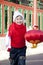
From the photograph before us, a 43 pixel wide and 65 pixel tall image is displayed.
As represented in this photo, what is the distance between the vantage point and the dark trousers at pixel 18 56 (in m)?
7.61

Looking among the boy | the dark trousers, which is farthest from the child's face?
the dark trousers

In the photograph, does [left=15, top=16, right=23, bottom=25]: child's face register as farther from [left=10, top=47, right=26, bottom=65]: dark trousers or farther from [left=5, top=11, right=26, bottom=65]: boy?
[left=10, top=47, right=26, bottom=65]: dark trousers

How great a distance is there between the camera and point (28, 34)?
310 inches

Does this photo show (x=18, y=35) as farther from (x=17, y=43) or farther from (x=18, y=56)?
(x=18, y=56)

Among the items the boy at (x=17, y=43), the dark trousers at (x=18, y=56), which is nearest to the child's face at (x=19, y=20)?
the boy at (x=17, y=43)

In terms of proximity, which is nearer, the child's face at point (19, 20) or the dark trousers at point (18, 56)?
the dark trousers at point (18, 56)

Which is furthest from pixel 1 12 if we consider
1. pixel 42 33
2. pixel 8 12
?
pixel 42 33

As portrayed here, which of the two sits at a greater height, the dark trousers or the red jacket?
the red jacket

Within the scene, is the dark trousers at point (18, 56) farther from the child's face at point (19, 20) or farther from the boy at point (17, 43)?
the child's face at point (19, 20)

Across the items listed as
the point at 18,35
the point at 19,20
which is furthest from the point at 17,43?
the point at 19,20

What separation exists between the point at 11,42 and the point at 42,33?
0.79 m

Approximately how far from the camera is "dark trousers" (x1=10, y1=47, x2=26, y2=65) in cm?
761

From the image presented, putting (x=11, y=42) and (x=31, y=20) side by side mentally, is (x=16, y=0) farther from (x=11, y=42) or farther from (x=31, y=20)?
(x=11, y=42)

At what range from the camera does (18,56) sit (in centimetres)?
763
